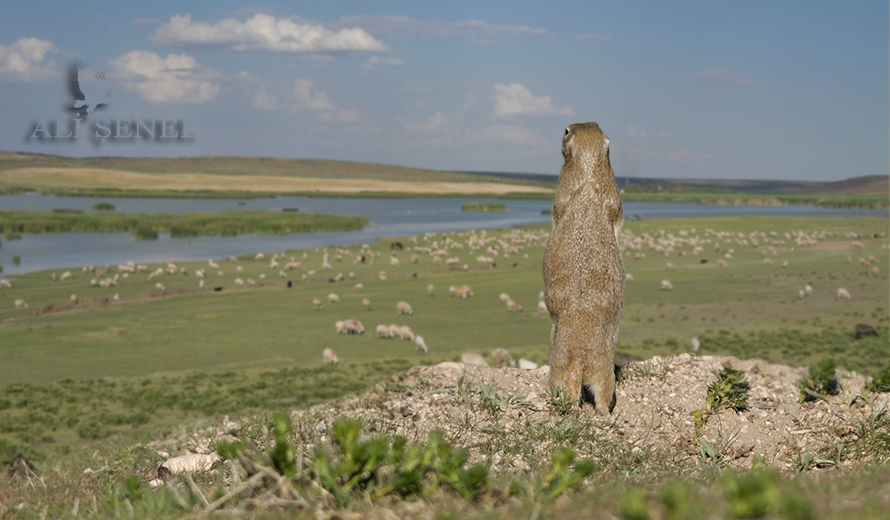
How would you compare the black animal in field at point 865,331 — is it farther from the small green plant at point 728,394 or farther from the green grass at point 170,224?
the green grass at point 170,224

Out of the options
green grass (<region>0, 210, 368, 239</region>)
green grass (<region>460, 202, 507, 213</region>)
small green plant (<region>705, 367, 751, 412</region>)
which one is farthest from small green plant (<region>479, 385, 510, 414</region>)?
green grass (<region>460, 202, 507, 213</region>)

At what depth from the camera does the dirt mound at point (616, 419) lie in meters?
6.59

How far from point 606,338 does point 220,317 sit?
Result: 2203 centimetres

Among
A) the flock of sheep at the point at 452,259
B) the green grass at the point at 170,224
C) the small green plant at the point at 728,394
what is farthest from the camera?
the green grass at the point at 170,224

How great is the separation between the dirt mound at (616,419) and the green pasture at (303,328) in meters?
7.34

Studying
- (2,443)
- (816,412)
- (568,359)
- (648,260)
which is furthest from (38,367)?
(648,260)

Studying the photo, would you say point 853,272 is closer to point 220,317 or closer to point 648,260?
point 648,260

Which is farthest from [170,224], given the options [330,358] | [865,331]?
[865,331]

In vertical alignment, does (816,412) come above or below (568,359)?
below

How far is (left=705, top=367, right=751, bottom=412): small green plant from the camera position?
25.3 feet

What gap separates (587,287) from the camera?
23.8 ft

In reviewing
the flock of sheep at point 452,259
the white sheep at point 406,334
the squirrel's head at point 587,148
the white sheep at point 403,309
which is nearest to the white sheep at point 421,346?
the flock of sheep at point 452,259

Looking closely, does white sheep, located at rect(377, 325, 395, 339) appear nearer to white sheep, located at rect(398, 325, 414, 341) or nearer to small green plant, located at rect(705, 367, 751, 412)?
white sheep, located at rect(398, 325, 414, 341)

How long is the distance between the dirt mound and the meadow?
9.31 ft
